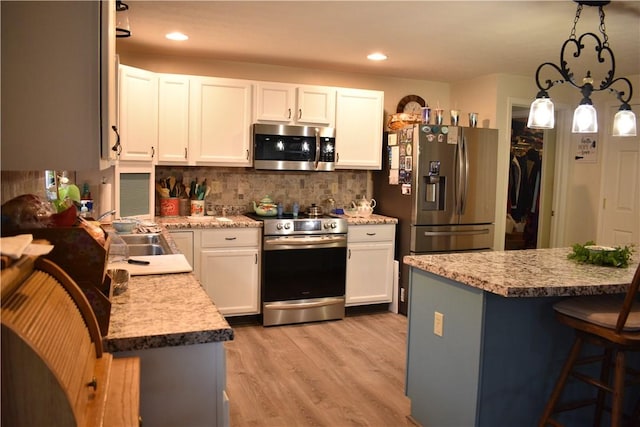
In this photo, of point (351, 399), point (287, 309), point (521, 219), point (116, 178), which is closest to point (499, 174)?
point (521, 219)

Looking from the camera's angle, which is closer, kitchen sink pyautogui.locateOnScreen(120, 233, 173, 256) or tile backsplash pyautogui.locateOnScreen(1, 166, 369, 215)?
kitchen sink pyautogui.locateOnScreen(120, 233, 173, 256)

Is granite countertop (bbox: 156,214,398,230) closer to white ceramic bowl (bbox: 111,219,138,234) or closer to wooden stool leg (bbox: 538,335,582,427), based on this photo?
white ceramic bowl (bbox: 111,219,138,234)

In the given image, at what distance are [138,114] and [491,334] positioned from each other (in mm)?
3021

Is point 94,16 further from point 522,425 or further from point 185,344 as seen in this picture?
point 522,425

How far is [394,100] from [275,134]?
4.83 feet

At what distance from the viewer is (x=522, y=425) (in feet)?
7.79

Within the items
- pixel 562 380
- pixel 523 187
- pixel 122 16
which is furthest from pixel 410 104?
pixel 562 380

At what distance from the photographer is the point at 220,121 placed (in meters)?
4.30

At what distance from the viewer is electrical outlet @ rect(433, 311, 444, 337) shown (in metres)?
2.45


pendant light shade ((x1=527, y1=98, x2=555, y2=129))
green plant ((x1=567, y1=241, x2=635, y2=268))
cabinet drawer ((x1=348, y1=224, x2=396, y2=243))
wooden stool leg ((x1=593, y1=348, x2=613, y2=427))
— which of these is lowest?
wooden stool leg ((x1=593, y1=348, x2=613, y2=427))

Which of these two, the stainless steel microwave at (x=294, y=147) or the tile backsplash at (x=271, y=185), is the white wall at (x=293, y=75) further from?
the tile backsplash at (x=271, y=185)

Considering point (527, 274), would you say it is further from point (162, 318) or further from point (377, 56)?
point (377, 56)

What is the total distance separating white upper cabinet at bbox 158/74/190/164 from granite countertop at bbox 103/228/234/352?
2345 millimetres

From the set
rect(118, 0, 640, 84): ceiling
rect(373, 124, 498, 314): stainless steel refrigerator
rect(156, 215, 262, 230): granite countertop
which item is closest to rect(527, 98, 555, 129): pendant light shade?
rect(118, 0, 640, 84): ceiling
